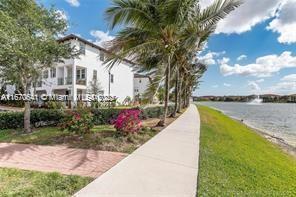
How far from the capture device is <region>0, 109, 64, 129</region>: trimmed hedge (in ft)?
40.3

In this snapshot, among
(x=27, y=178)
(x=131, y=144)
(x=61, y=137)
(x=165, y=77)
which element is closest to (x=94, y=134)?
(x=61, y=137)

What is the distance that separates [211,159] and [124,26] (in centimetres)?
791

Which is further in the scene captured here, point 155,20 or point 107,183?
point 155,20

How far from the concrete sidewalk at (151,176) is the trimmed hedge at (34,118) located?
282 inches

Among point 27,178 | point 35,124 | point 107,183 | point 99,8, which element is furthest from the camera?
point 35,124

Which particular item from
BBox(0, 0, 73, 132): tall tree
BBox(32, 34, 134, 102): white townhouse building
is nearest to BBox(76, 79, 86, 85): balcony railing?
BBox(32, 34, 134, 102): white townhouse building

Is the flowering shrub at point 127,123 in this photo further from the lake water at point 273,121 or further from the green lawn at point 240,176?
the lake water at point 273,121

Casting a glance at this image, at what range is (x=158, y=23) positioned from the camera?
1094cm

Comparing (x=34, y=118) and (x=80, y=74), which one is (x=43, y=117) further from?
(x=80, y=74)

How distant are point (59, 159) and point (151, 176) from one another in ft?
9.40

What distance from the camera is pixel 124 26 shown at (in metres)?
11.7

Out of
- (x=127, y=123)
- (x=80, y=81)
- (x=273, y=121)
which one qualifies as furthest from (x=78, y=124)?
(x=273, y=121)

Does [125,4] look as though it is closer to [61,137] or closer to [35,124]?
[61,137]

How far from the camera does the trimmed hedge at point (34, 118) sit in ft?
40.3
